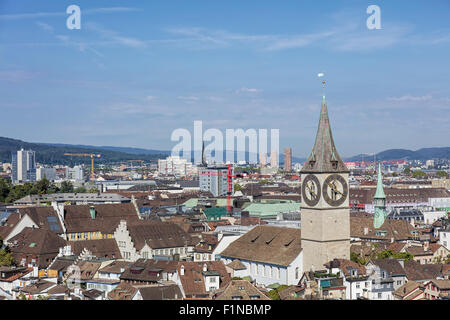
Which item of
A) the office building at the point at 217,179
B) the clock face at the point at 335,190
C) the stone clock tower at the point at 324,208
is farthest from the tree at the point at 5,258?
the office building at the point at 217,179

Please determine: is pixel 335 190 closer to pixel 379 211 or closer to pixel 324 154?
pixel 324 154

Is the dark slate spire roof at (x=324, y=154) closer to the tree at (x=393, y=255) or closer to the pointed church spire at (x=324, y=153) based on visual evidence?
the pointed church spire at (x=324, y=153)

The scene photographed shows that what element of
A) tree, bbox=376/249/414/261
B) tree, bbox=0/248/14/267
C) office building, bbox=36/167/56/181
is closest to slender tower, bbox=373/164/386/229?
tree, bbox=376/249/414/261

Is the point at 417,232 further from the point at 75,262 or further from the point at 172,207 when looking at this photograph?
the point at 172,207

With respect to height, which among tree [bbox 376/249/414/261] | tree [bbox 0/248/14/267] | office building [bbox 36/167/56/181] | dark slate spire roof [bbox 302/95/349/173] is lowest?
tree [bbox 0/248/14/267]

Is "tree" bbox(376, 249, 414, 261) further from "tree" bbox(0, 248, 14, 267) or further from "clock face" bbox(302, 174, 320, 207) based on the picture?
"tree" bbox(0, 248, 14, 267)

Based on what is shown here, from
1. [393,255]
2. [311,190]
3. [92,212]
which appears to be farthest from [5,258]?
[393,255]

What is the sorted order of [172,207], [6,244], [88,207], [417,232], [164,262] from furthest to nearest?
[172,207] < [88,207] < [417,232] < [6,244] < [164,262]
